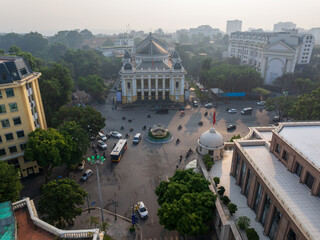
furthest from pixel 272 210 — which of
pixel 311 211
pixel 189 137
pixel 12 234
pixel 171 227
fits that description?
pixel 189 137

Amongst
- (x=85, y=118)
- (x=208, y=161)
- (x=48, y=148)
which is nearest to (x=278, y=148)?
(x=208, y=161)

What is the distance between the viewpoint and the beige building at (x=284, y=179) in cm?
2278

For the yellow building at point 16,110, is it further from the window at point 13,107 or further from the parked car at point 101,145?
the parked car at point 101,145

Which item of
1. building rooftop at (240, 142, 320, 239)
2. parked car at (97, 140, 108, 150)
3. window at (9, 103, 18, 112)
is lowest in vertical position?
parked car at (97, 140, 108, 150)

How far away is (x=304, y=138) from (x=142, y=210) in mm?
25725

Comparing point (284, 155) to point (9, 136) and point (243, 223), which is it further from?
point (9, 136)

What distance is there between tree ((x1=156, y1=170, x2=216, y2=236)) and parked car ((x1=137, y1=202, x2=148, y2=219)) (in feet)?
20.9

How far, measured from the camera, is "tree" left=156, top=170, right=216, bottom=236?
27500 mm

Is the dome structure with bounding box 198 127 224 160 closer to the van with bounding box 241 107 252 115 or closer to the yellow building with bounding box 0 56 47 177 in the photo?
the yellow building with bounding box 0 56 47 177

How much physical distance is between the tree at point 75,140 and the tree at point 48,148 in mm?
803

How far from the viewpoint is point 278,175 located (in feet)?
94.1

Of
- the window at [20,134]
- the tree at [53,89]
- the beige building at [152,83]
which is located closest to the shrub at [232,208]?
the window at [20,134]

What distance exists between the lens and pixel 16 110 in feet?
137

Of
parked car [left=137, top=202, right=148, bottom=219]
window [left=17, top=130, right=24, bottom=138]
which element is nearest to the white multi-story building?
parked car [left=137, top=202, right=148, bottom=219]
